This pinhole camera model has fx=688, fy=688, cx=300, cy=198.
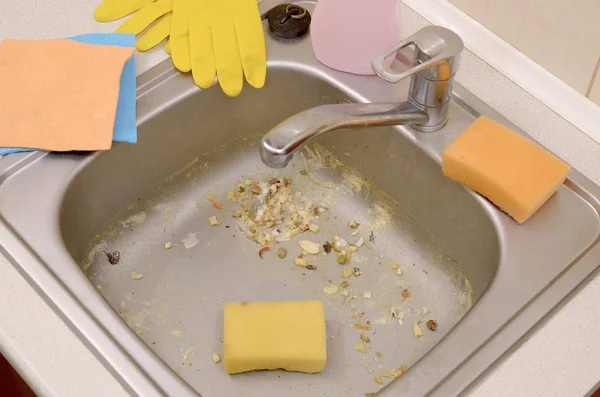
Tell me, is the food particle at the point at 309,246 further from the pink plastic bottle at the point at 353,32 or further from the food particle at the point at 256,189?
the pink plastic bottle at the point at 353,32

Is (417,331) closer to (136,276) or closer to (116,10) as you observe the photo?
(136,276)

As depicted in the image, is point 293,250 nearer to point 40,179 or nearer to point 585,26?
point 40,179

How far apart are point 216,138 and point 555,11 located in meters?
0.44

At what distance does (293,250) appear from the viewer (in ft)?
2.83

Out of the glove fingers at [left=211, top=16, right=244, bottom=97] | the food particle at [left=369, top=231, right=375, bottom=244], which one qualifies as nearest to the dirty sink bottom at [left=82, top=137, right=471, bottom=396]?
the food particle at [left=369, top=231, right=375, bottom=244]

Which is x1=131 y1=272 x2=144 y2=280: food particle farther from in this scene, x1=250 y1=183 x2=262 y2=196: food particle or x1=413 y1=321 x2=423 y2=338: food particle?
x1=413 y1=321 x2=423 y2=338: food particle

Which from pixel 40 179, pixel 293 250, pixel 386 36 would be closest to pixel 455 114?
pixel 386 36

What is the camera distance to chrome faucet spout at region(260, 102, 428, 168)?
623 millimetres

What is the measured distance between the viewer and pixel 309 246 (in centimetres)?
86

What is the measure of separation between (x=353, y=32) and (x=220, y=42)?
17cm

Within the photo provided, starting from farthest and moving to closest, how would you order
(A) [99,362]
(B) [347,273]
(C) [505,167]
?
1. (B) [347,273]
2. (C) [505,167]
3. (A) [99,362]

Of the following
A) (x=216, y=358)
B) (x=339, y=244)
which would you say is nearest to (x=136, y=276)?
(x=216, y=358)

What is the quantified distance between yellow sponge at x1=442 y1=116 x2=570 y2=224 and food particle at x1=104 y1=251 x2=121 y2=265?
402 millimetres

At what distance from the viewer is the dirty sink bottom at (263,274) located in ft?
2.48
